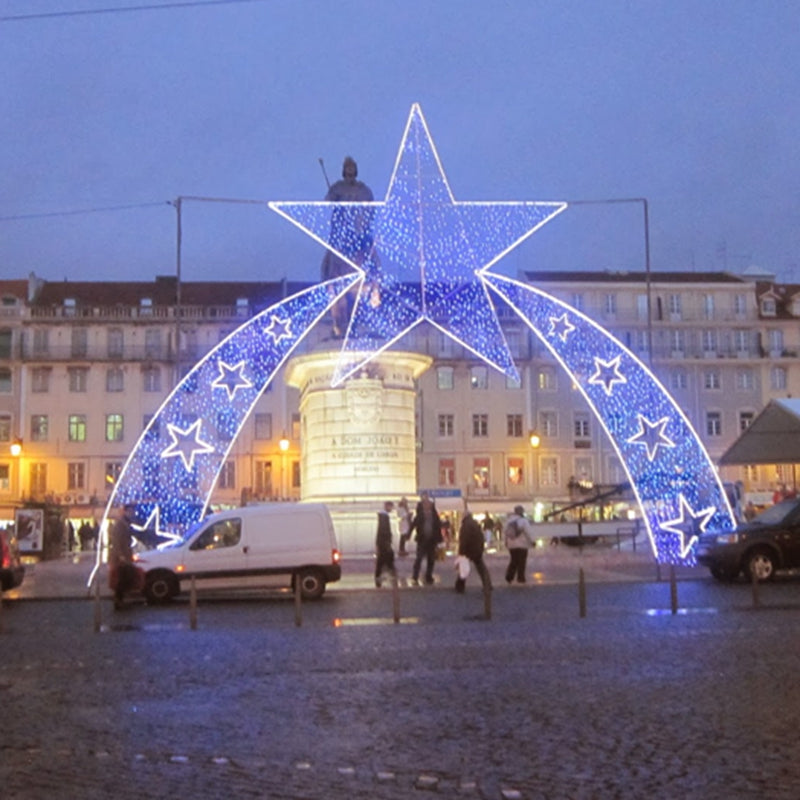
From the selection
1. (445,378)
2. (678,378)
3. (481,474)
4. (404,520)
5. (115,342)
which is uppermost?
(115,342)

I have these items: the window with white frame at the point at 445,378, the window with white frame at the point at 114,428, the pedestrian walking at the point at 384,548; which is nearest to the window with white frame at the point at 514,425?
the window with white frame at the point at 445,378

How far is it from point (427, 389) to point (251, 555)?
5352 centimetres

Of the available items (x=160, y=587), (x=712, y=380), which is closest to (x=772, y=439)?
(x=160, y=587)

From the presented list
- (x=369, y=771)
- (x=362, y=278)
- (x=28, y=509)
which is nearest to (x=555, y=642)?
(x=369, y=771)

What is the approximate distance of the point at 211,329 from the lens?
78562 millimetres

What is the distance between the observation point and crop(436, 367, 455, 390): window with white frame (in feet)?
258

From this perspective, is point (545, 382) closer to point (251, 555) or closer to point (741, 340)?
point (741, 340)

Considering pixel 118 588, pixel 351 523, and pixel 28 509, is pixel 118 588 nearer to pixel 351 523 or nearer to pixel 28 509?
pixel 351 523

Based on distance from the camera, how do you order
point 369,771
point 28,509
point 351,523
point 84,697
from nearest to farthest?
point 369,771, point 84,697, point 351,523, point 28,509

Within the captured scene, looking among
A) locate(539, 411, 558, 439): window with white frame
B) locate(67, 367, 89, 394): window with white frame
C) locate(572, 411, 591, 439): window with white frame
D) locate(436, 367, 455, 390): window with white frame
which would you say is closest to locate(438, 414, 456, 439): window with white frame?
locate(436, 367, 455, 390): window with white frame

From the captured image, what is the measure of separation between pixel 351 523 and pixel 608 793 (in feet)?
A: 99.4

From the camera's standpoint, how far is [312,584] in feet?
80.3

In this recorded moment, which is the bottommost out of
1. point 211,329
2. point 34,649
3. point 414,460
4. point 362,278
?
point 34,649

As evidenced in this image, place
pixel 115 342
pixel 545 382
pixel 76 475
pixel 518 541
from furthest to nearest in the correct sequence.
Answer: pixel 545 382
pixel 115 342
pixel 76 475
pixel 518 541
